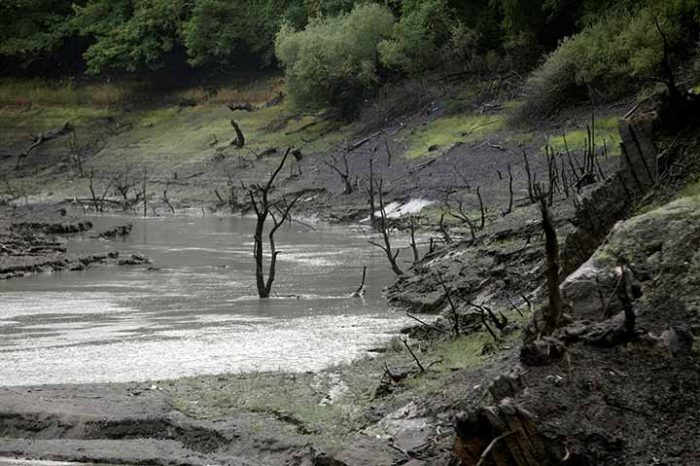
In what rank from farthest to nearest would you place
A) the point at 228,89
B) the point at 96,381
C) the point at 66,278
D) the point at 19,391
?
the point at 228,89 < the point at 66,278 < the point at 96,381 < the point at 19,391

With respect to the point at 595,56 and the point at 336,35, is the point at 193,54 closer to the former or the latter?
the point at 336,35

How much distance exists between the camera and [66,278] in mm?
22828

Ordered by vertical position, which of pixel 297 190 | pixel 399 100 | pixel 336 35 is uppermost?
pixel 336 35

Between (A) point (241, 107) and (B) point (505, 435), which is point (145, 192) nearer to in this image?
(A) point (241, 107)

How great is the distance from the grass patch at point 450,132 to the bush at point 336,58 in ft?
18.8

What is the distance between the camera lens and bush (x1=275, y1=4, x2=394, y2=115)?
45219 mm

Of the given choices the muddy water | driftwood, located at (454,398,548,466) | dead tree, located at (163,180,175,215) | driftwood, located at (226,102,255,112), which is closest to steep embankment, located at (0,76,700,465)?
driftwood, located at (454,398,548,466)

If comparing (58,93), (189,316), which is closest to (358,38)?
(58,93)

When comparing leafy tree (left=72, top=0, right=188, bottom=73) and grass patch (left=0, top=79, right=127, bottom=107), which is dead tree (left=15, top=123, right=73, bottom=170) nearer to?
grass patch (left=0, top=79, right=127, bottom=107)

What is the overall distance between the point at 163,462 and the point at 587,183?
37.9ft

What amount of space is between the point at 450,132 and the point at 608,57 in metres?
6.76

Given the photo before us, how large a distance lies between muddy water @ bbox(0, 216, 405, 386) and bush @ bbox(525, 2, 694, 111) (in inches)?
441

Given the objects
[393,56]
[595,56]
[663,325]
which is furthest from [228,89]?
[663,325]

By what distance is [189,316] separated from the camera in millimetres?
17172
